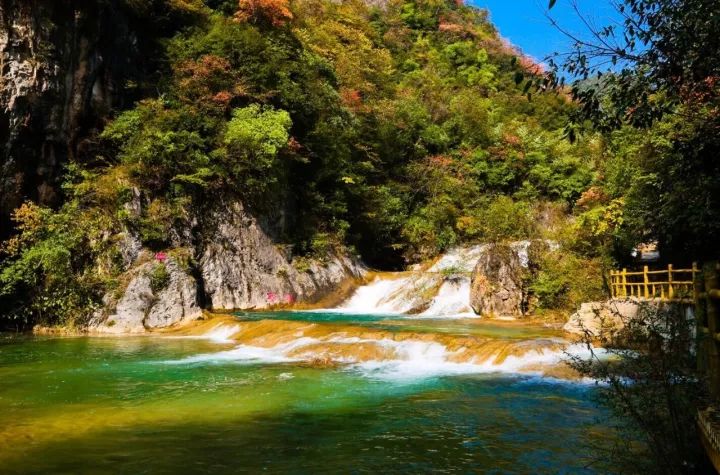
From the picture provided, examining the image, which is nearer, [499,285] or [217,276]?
[499,285]

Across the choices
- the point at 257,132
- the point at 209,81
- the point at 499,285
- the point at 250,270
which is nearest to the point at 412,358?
the point at 499,285

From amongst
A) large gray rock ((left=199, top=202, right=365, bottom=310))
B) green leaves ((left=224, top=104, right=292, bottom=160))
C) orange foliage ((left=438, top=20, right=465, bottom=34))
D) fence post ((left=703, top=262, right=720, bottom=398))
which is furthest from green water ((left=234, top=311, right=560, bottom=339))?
orange foliage ((left=438, top=20, right=465, bottom=34))

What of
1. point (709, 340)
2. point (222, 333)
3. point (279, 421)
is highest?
point (709, 340)

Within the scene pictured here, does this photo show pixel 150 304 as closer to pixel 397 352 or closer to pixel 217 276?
pixel 217 276

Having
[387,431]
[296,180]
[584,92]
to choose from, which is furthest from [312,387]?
[296,180]

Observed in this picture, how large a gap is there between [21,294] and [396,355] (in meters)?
13.1

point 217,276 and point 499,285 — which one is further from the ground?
point 217,276

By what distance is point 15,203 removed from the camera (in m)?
17.2

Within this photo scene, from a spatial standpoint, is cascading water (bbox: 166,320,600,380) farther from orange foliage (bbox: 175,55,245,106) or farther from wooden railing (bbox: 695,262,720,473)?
orange foliage (bbox: 175,55,245,106)

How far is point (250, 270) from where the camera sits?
69.4 feet

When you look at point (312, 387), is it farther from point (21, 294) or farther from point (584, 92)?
point (21, 294)

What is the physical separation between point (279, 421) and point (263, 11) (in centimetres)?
2082

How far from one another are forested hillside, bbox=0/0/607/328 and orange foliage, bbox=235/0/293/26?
0.07 m

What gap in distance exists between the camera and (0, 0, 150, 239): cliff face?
16.4 meters
